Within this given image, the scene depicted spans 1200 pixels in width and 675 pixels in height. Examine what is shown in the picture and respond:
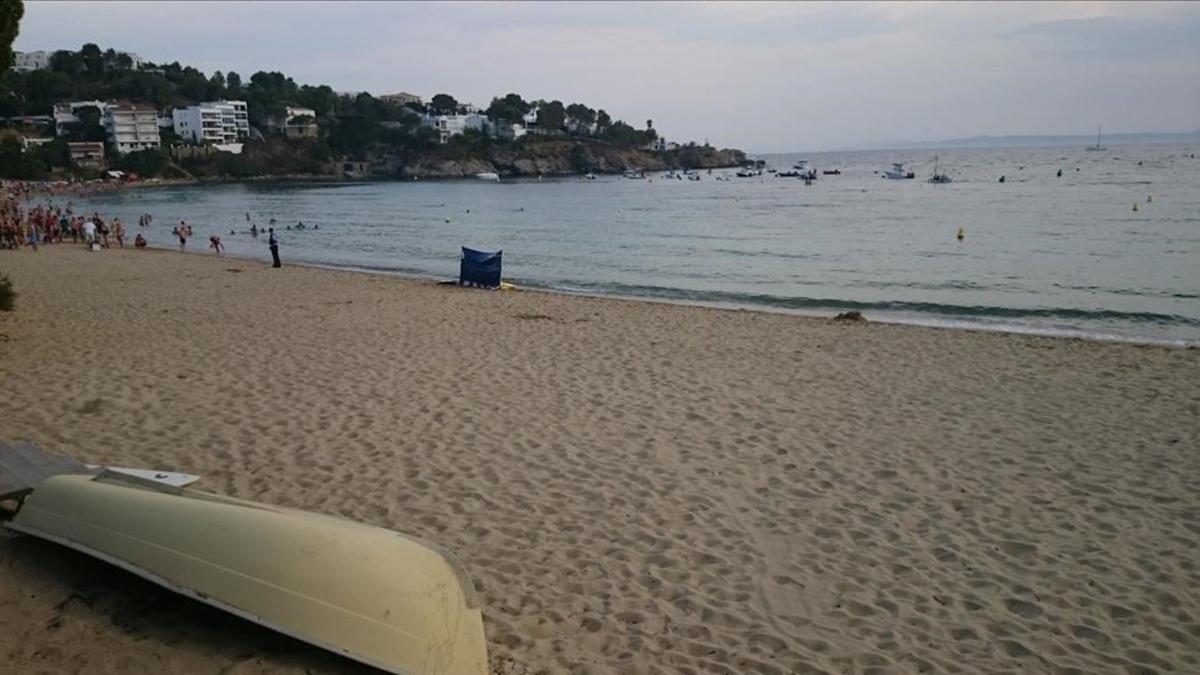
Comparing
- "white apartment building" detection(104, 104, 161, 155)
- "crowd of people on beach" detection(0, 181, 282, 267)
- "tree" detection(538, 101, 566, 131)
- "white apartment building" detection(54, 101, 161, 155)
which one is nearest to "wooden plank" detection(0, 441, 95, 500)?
"crowd of people on beach" detection(0, 181, 282, 267)

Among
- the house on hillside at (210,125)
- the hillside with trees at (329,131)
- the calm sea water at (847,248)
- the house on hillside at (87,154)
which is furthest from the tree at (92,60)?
the calm sea water at (847,248)

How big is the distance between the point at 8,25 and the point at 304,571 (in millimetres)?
11039

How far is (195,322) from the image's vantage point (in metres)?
12.9

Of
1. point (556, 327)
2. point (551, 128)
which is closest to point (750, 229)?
point (556, 327)

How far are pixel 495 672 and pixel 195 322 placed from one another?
38.0 ft

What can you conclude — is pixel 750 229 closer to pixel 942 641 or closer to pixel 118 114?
pixel 942 641

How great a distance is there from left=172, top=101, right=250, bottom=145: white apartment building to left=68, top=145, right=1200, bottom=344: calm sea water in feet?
258

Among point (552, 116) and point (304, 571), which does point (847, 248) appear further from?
point (552, 116)

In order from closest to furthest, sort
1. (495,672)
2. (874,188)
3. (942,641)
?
1. (495,672)
2. (942,641)
3. (874,188)

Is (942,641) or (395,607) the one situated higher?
(395,607)

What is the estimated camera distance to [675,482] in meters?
6.15

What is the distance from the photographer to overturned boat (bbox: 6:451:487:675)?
3117 mm

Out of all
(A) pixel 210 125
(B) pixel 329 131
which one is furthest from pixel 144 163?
(B) pixel 329 131

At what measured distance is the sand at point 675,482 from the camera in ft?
12.6
